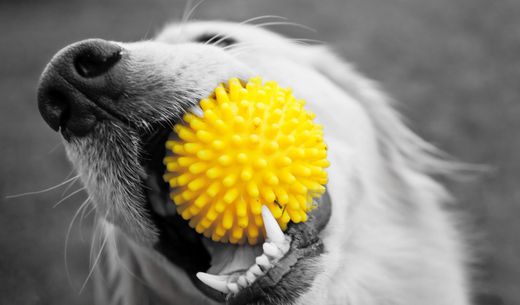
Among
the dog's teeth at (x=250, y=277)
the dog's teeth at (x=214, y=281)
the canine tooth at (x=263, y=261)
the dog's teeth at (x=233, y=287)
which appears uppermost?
the canine tooth at (x=263, y=261)

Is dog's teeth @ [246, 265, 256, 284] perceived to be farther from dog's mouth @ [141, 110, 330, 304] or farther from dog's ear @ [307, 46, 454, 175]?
dog's ear @ [307, 46, 454, 175]

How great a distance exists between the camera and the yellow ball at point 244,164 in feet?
5.29

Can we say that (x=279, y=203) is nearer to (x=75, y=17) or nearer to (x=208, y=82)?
(x=208, y=82)

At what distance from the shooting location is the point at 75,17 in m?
8.27

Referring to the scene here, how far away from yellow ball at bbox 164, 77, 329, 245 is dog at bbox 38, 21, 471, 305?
0.17 metres

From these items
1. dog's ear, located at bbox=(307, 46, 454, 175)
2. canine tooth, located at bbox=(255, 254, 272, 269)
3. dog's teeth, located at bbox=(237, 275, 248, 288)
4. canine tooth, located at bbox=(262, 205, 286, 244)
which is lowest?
dog's teeth, located at bbox=(237, 275, 248, 288)

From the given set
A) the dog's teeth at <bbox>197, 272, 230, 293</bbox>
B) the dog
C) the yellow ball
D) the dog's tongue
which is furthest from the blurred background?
the yellow ball

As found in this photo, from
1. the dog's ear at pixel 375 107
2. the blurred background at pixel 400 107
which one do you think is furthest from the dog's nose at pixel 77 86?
the dog's ear at pixel 375 107

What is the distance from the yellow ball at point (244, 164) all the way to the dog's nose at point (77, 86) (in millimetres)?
294

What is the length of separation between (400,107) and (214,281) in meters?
3.48

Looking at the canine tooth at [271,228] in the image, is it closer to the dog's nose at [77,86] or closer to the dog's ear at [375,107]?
the dog's nose at [77,86]

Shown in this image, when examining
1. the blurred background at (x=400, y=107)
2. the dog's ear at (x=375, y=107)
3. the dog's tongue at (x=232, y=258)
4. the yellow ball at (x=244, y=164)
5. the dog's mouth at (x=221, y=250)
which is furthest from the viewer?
the blurred background at (x=400, y=107)

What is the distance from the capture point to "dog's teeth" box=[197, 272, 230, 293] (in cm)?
168

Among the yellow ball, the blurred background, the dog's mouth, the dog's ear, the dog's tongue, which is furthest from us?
the blurred background
